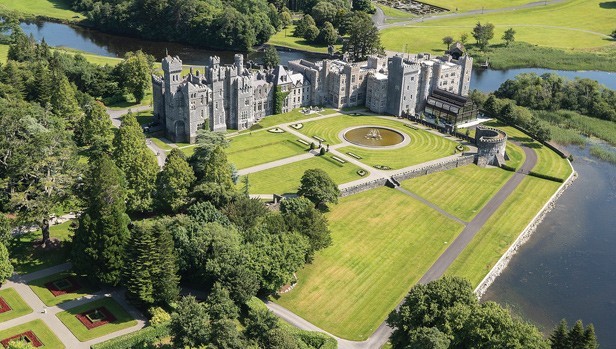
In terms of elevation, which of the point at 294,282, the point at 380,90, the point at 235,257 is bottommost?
the point at 294,282

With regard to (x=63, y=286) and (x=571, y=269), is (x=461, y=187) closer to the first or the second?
(x=571, y=269)

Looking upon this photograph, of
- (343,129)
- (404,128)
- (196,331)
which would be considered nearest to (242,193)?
(196,331)

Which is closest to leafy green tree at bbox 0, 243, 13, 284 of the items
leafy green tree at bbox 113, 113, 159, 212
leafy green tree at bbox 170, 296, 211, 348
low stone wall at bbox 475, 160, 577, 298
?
leafy green tree at bbox 113, 113, 159, 212

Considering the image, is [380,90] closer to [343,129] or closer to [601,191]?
[343,129]

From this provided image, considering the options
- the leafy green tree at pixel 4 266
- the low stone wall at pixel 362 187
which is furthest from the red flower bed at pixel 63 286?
the low stone wall at pixel 362 187

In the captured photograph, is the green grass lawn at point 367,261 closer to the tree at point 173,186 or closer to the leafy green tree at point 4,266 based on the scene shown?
the tree at point 173,186

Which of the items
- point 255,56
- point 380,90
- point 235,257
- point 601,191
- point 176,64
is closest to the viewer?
point 235,257

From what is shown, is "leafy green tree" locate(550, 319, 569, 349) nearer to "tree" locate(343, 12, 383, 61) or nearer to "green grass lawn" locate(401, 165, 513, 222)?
"green grass lawn" locate(401, 165, 513, 222)
